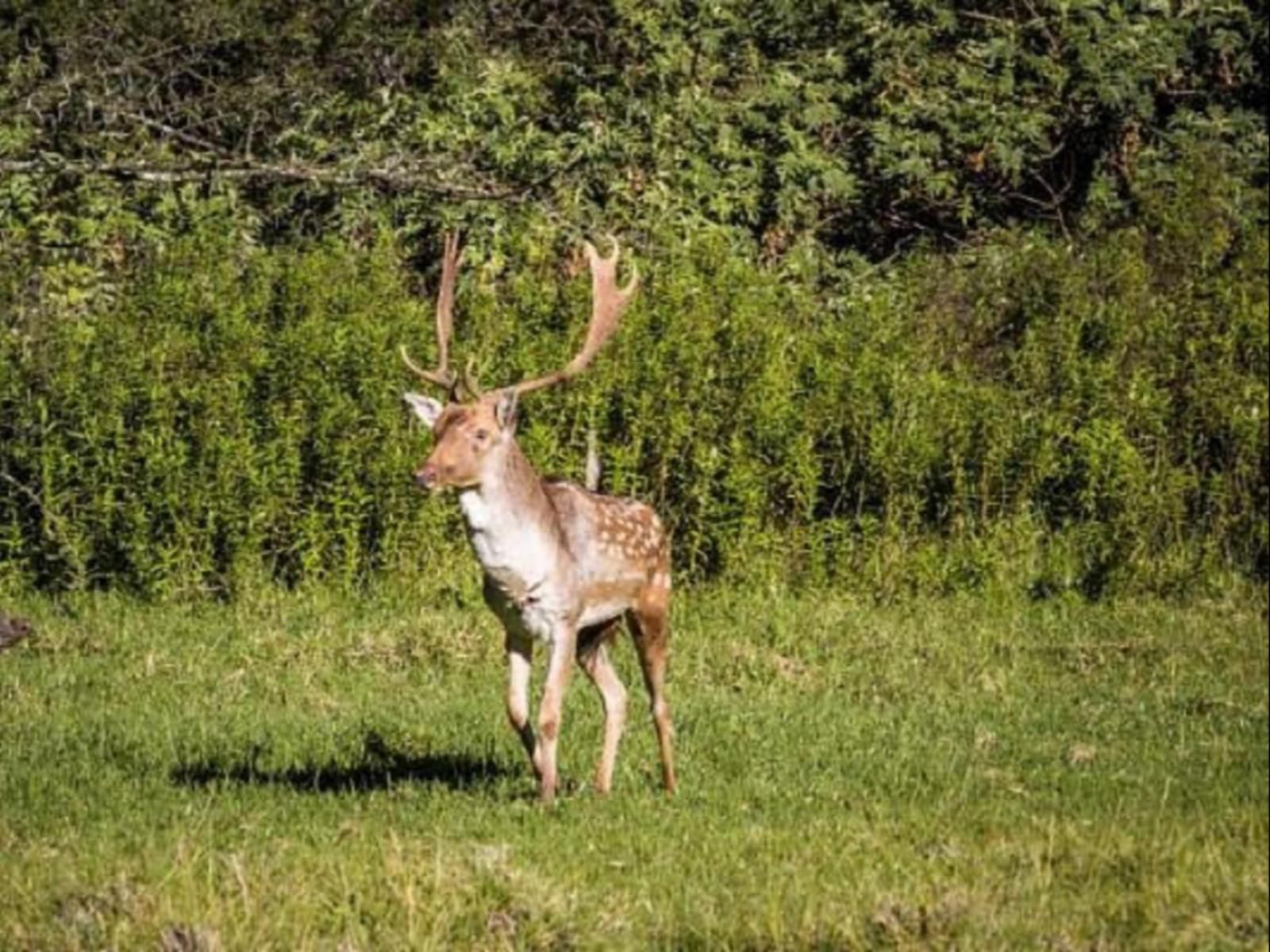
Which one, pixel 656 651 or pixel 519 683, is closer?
pixel 519 683

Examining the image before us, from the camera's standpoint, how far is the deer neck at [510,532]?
10641 millimetres

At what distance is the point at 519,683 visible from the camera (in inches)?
433

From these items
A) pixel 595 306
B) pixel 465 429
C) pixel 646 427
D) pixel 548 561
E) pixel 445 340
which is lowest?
pixel 646 427

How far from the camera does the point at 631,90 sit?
20297 mm

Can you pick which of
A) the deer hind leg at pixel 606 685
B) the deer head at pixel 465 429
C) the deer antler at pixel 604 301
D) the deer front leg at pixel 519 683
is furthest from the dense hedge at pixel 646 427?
the deer front leg at pixel 519 683

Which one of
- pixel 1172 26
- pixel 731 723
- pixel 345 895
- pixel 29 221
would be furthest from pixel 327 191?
pixel 345 895

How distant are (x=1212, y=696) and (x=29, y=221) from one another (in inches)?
388

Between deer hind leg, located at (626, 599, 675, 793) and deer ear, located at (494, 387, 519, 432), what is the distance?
1033mm

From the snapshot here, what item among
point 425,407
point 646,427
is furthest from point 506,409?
point 646,427

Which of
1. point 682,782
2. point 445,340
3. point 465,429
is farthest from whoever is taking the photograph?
point 445,340

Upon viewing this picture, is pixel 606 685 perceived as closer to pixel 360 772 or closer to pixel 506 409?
pixel 360 772

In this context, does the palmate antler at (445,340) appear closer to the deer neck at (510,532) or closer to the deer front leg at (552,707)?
the deer neck at (510,532)

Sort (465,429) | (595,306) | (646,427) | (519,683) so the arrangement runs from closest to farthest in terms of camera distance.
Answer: (465,429)
(519,683)
(595,306)
(646,427)

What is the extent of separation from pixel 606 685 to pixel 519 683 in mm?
565
